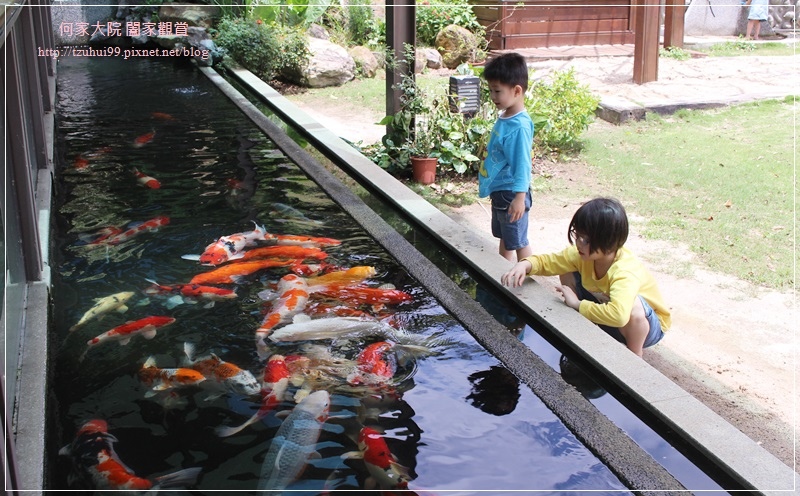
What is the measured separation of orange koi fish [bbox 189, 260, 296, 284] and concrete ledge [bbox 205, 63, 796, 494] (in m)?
1.32

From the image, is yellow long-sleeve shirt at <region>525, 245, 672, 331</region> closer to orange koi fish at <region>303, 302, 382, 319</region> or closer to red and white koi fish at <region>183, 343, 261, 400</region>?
orange koi fish at <region>303, 302, 382, 319</region>

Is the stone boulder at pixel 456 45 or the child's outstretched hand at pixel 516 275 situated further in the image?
the stone boulder at pixel 456 45

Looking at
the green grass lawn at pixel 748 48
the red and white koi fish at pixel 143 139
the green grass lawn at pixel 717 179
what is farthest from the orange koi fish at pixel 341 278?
the green grass lawn at pixel 748 48

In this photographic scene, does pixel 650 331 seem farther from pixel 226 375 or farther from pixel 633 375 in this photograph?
pixel 226 375

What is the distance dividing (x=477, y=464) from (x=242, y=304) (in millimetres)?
1996

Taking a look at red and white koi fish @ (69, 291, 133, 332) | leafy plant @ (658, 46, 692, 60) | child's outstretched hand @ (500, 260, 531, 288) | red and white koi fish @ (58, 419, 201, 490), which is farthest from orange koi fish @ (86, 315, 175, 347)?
leafy plant @ (658, 46, 692, 60)

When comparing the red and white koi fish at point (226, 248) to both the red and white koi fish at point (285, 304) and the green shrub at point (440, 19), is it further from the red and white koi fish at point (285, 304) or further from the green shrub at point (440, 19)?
the green shrub at point (440, 19)

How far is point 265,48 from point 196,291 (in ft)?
33.1

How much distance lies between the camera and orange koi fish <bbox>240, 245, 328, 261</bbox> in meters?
5.41

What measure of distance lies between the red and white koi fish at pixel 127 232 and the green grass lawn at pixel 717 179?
4041 millimetres

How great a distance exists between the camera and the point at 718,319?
5.12m

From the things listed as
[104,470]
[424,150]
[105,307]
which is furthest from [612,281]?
[424,150]

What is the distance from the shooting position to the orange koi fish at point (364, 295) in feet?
15.5

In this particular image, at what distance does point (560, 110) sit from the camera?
9.52 m
